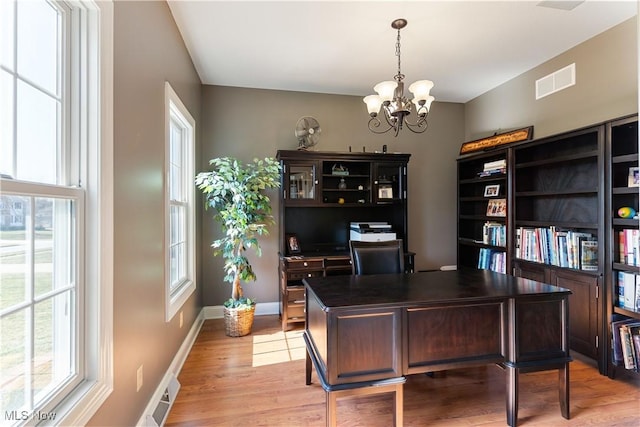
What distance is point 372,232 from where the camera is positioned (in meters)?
3.56

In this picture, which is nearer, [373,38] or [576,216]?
[373,38]

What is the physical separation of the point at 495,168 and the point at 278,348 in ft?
9.98

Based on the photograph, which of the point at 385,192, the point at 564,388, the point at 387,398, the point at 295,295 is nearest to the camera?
the point at 564,388

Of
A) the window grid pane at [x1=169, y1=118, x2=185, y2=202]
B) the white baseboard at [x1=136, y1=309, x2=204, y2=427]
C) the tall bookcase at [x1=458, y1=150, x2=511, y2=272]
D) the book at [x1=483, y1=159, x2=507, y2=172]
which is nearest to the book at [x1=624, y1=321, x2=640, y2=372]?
the tall bookcase at [x1=458, y1=150, x2=511, y2=272]

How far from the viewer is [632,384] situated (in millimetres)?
2227

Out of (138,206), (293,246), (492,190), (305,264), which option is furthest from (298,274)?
(492,190)

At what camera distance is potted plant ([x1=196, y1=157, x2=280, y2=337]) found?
2.97m

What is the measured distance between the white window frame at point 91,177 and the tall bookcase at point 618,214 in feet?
10.9

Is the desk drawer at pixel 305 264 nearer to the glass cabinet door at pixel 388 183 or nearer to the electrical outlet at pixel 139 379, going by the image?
the glass cabinet door at pixel 388 183

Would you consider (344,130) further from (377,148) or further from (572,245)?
(572,245)

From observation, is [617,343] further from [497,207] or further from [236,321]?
[236,321]

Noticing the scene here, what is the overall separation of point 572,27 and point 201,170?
12.6 ft

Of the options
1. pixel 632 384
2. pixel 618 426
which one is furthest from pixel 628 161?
pixel 618 426

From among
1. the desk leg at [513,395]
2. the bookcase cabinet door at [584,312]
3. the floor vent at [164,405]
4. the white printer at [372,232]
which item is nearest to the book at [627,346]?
the bookcase cabinet door at [584,312]
